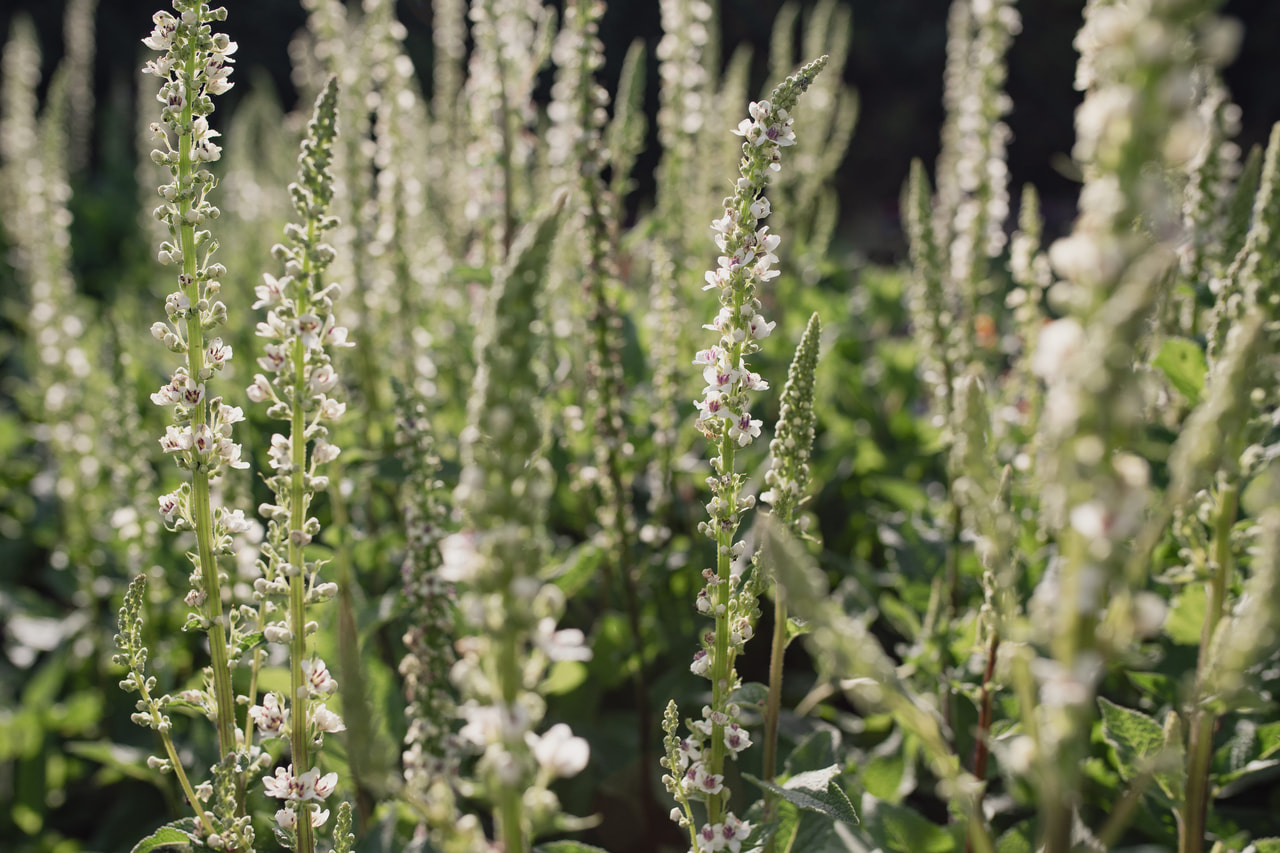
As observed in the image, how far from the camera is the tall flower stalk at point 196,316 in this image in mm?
1819

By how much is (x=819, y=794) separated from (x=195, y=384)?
1.50m

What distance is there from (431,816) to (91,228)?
11760 mm

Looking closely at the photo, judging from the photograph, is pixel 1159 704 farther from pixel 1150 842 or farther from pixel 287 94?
pixel 287 94

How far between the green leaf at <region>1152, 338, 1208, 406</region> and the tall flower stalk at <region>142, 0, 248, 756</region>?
104 inches

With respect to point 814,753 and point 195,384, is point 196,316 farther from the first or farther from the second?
point 814,753

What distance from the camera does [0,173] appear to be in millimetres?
8906

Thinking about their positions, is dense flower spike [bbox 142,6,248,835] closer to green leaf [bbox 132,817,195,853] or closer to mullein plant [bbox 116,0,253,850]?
mullein plant [bbox 116,0,253,850]

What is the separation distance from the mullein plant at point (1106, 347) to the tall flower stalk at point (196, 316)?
152 centimetres

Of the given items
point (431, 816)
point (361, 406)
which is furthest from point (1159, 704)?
point (361, 406)

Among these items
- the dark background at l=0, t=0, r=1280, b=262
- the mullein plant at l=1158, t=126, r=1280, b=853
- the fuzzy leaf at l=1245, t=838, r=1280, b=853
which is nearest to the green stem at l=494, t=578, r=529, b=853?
the mullein plant at l=1158, t=126, r=1280, b=853

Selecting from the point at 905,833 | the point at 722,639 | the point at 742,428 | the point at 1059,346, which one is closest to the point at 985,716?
the point at 905,833

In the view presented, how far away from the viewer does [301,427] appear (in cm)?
172

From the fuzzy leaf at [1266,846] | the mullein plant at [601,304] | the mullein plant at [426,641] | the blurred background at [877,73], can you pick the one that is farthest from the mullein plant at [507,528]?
the blurred background at [877,73]

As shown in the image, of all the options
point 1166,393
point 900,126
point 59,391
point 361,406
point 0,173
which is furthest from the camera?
point 900,126
